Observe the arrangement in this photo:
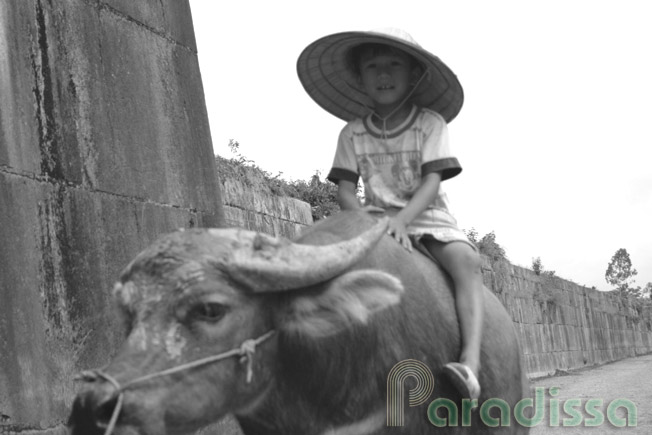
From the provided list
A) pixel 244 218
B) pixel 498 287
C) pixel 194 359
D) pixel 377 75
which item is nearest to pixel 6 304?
pixel 194 359

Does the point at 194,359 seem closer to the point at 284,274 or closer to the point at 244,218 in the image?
the point at 284,274

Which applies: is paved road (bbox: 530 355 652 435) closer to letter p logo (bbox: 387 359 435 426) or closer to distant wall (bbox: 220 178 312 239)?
distant wall (bbox: 220 178 312 239)

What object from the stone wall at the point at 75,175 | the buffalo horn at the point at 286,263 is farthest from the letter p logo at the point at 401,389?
the stone wall at the point at 75,175

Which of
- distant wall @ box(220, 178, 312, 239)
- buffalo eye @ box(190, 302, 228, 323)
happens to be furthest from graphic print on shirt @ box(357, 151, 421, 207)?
distant wall @ box(220, 178, 312, 239)

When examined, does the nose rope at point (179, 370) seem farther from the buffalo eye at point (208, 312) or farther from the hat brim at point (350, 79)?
the hat brim at point (350, 79)

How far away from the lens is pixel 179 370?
2.23 metres

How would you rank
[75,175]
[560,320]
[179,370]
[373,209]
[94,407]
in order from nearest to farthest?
1. [94,407]
2. [179,370]
3. [373,209]
4. [75,175]
5. [560,320]

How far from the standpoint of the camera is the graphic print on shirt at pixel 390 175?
3.36m

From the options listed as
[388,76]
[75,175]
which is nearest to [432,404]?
[388,76]

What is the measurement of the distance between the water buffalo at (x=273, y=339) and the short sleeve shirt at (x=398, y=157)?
0.44 m

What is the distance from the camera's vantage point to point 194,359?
2.27m

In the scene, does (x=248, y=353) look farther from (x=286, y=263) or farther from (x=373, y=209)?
(x=373, y=209)

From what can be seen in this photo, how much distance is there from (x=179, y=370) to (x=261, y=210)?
4861 millimetres

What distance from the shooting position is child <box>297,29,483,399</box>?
3.18 metres
